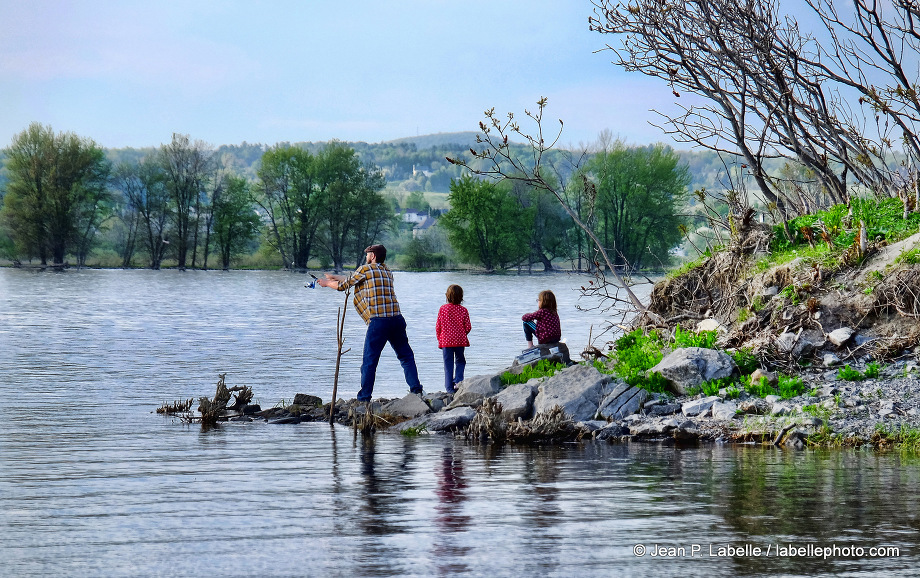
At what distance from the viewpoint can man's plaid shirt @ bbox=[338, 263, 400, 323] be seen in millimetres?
13039

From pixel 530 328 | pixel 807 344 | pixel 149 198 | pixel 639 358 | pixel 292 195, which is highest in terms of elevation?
pixel 292 195

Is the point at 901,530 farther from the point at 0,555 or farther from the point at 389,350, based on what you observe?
the point at 389,350

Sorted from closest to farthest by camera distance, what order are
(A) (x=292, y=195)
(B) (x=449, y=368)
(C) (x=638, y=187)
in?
(B) (x=449, y=368) → (C) (x=638, y=187) → (A) (x=292, y=195)

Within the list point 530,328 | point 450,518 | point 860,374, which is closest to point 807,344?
point 860,374

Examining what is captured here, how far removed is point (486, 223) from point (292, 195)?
20800 millimetres

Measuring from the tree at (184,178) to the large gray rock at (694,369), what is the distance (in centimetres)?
9190

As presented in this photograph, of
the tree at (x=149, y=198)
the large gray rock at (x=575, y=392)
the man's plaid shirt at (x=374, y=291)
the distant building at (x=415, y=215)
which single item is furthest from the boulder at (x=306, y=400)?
the distant building at (x=415, y=215)

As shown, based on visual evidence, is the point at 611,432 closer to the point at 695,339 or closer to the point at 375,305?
the point at 695,339

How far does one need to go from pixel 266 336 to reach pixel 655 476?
69.1 ft

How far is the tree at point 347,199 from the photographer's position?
342 feet

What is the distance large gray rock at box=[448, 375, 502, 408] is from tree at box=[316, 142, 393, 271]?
91219 millimetres

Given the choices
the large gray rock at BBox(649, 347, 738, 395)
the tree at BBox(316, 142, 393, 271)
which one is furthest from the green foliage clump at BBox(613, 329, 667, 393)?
the tree at BBox(316, 142, 393, 271)

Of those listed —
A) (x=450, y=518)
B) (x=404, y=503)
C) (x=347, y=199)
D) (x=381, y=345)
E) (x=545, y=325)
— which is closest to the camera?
(x=450, y=518)

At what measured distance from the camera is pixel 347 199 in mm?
104438
